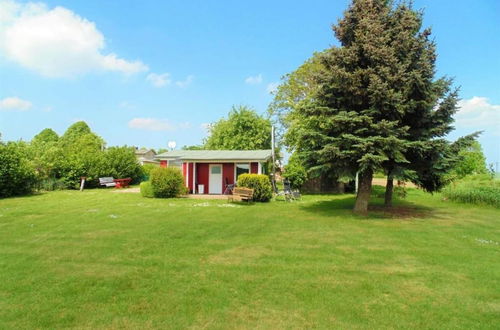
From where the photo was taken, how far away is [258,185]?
1377 cm

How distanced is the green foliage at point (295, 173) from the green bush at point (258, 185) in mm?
4610

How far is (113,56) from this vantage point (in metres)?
14.5

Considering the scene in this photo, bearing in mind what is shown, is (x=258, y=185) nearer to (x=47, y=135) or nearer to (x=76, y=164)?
(x=76, y=164)

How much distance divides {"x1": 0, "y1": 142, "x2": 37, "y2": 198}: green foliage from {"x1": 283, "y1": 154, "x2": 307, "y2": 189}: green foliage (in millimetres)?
14146

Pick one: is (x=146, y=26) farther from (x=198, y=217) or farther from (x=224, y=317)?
(x=224, y=317)

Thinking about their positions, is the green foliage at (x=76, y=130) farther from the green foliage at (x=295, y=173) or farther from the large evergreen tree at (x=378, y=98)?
the large evergreen tree at (x=378, y=98)

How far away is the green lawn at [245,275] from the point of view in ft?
10.8

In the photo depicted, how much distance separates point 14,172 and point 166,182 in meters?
7.66

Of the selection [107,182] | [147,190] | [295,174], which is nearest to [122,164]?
[107,182]

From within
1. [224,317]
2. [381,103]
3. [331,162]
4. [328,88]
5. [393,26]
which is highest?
[393,26]

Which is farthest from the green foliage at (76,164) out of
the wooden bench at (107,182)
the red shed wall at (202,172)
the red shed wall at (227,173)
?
the red shed wall at (227,173)

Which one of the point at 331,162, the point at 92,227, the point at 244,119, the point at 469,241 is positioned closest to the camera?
the point at 469,241

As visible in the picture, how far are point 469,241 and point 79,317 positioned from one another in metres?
7.70

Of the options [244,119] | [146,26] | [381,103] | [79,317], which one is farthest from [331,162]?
[244,119]
